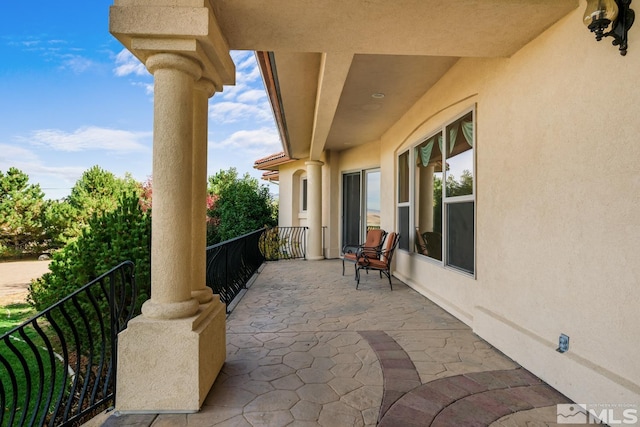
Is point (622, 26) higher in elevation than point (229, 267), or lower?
higher

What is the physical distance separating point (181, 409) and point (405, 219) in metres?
4.31

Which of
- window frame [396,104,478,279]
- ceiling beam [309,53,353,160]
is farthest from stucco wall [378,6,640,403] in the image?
ceiling beam [309,53,353,160]

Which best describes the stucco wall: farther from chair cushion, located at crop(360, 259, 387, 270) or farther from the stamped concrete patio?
chair cushion, located at crop(360, 259, 387, 270)

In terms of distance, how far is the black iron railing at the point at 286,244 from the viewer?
8.60 meters

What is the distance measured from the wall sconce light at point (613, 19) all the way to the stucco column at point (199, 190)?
2205 mm

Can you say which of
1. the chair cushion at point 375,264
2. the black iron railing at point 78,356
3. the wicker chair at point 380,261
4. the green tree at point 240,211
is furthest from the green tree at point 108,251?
the green tree at point 240,211

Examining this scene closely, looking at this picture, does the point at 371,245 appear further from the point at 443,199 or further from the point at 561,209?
the point at 561,209

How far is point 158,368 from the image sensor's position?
6.00 feet

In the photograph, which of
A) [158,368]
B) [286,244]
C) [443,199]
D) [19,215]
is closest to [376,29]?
[443,199]

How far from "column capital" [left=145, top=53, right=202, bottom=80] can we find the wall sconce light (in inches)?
84.3

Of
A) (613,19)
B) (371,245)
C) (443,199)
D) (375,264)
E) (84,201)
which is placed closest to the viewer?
(613,19)

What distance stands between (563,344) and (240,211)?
30.6ft

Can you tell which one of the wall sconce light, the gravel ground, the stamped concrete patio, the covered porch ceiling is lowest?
the gravel ground

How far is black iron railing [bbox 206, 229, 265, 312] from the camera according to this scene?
3.74m
